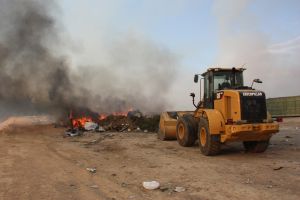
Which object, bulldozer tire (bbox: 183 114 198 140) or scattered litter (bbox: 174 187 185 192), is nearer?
scattered litter (bbox: 174 187 185 192)

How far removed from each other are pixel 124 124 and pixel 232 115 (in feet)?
40.2

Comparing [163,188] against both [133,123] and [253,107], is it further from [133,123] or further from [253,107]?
[133,123]

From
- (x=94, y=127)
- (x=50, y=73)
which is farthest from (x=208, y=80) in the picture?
(x=50, y=73)

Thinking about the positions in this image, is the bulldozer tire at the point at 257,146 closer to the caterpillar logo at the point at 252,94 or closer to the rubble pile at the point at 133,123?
the caterpillar logo at the point at 252,94

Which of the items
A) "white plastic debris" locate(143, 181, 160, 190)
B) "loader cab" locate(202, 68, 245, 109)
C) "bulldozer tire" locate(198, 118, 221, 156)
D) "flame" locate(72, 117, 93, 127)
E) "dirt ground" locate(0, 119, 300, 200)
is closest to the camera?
"dirt ground" locate(0, 119, 300, 200)

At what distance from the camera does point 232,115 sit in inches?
484

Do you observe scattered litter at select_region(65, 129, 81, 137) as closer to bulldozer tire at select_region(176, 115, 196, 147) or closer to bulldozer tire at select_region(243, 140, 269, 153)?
bulldozer tire at select_region(176, 115, 196, 147)

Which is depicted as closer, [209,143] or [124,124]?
[209,143]

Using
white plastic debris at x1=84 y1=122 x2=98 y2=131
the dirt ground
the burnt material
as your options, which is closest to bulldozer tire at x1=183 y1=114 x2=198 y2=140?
the dirt ground

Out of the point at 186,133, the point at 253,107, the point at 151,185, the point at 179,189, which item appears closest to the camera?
the point at 179,189

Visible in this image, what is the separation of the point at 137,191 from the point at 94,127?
15.3 m

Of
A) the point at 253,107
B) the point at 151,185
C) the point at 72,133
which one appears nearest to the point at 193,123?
the point at 253,107

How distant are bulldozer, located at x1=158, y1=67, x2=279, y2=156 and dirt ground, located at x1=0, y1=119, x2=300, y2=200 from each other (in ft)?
1.69

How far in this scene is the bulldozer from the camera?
470 inches
